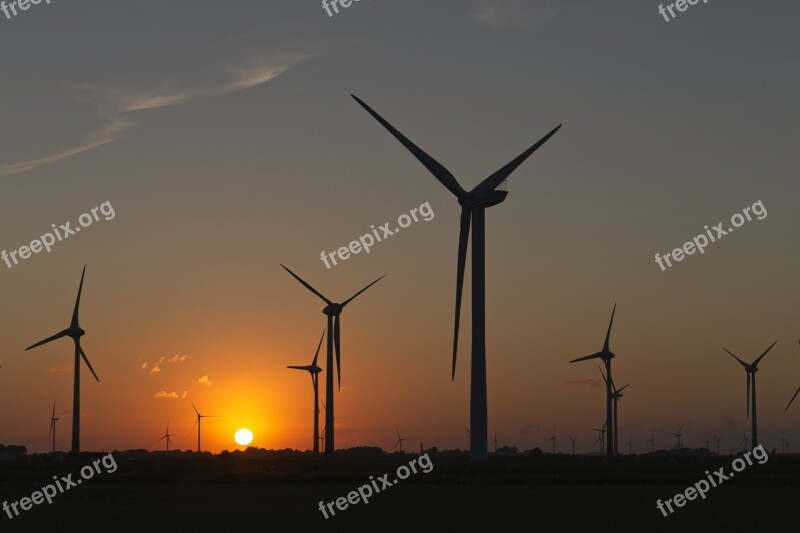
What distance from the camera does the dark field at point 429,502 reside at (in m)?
59.0

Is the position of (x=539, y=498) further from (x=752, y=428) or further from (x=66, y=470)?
(x=752, y=428)

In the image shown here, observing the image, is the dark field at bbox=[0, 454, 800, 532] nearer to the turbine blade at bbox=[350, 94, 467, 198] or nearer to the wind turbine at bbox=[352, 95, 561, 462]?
the wind turbine at bbox=[352, 95, 561, 462]

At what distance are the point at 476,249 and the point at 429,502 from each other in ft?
124

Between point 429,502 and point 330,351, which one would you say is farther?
point 330,351

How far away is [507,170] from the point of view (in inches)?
4385

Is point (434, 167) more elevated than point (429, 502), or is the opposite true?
point (434, 167)

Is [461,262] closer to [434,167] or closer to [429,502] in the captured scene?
[434,167]

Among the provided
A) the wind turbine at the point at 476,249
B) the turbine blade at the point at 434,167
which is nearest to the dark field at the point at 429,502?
the wind turbine at the point at 476,249

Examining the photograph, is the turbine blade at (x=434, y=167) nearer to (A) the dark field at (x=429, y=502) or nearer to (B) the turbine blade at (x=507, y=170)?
(B) the turbine blade at (x=507, y=170)

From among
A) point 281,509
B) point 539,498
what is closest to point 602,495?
point 539,498

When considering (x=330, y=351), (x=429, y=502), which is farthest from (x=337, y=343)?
(x=429, y=502)

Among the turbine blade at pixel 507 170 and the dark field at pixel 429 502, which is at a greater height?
the turbine blade at pixel 507 170

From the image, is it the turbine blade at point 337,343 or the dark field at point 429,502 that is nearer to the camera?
the dark field at point 429,502

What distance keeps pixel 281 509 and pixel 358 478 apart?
88.7 feet
